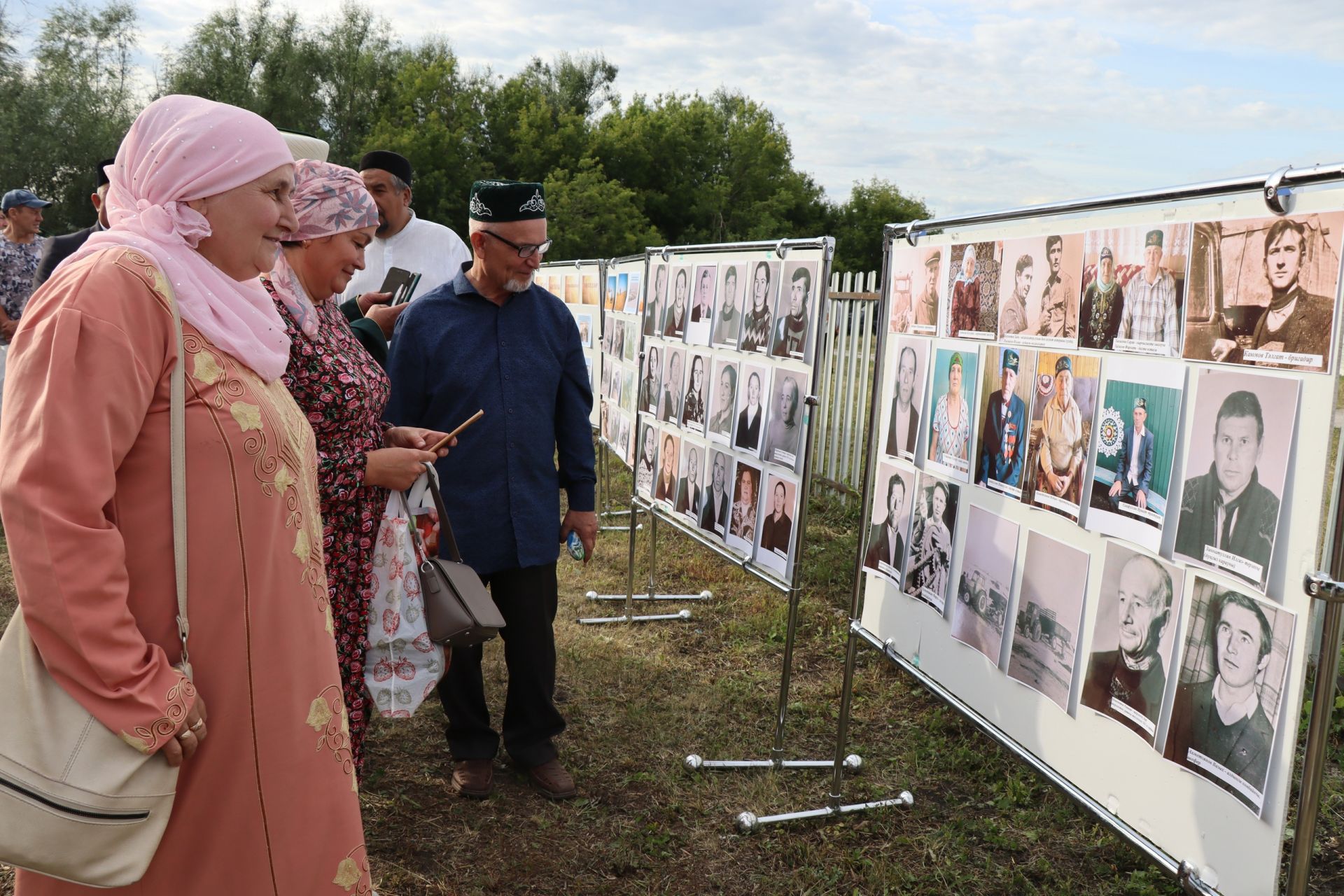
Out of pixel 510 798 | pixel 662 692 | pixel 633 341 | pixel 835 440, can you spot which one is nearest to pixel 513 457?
pixel 510 798

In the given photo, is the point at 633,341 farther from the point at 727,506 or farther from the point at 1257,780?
the point at 1257,780

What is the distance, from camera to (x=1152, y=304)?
1.86 metres

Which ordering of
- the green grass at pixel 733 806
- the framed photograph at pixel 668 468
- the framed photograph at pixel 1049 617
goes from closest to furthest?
the framed photograph at pixel 1049 617 < the green grass at pixel 733 806 < the framed photograph at pixel 668 468

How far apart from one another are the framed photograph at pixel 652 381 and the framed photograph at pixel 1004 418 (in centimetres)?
252

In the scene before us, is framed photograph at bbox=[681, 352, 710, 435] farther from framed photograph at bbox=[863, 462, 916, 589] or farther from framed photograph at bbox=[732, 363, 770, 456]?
framed photograph at bbox=[863, 462, 916, 589]

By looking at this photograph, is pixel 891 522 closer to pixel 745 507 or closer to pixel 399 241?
pixel 745 507

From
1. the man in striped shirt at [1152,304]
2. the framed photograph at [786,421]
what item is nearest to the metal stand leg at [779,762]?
the framed photograph at [786,421]

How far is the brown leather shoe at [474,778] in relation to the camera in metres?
3.52

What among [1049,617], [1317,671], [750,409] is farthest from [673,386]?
[1317,671]

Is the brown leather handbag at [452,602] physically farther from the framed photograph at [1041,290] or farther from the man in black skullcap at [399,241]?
the man in black skullcap at [399,241]

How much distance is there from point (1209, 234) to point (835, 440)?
20.3 ft

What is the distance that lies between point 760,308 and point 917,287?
108 cm

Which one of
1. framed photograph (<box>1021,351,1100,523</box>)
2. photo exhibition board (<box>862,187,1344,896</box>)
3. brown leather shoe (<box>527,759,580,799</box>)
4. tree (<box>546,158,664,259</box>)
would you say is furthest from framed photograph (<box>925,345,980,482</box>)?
tree (<box>546,158,664,259</box>)

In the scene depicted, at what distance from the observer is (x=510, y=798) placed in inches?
140
